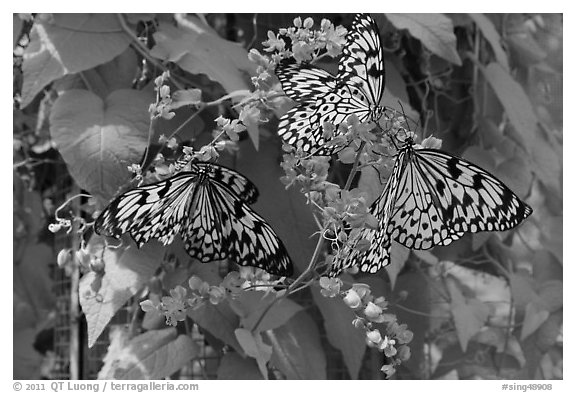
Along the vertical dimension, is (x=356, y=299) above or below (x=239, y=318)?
above

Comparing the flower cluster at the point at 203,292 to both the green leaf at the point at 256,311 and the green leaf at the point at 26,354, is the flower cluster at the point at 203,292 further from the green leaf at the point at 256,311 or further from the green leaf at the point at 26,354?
the green leaf at the point at 26,354

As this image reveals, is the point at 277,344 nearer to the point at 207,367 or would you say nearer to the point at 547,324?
the point at 207,367

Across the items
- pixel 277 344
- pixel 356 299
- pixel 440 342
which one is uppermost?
pixel 356 299

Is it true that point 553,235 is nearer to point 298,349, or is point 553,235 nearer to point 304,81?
point 298,349

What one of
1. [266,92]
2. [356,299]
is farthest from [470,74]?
[356,299]

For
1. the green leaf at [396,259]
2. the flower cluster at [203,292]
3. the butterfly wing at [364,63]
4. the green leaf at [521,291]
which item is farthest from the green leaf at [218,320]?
the green leaf at [521,291]

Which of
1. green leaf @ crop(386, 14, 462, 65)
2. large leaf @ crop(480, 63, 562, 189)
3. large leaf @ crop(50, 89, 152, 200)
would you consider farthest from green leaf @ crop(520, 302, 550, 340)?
large leaf @ crop(50, 89, 152, 200)

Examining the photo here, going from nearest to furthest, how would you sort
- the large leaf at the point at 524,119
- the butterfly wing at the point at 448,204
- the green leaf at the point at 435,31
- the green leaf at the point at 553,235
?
1. the butterfly wing at the point at 448,204
2. the green leaf at the point at 435,31
3. the large leaf at the point at 524,119
4. the green leaf at the point at 553,235
